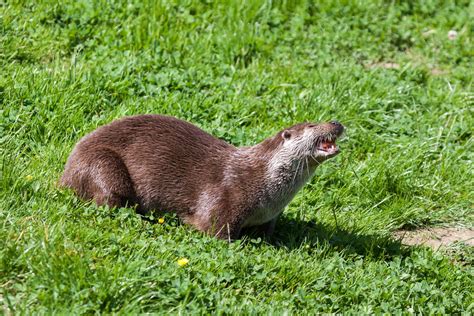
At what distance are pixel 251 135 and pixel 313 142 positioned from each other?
3.64 feet

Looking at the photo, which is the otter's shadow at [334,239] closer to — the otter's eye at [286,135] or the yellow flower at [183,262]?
the otter's eye at [286,135]

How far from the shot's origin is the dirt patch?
6004mm

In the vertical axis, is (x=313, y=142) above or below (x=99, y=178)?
above

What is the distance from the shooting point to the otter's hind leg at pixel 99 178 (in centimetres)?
523

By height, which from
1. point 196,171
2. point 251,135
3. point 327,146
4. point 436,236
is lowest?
point 436,236

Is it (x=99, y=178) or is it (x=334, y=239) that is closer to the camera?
(x=99, y=178)

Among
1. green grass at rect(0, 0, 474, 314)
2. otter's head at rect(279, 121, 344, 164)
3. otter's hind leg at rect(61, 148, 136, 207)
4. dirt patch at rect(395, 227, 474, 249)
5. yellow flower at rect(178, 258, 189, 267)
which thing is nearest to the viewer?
green grass at rect(0, 0, 474, 314)

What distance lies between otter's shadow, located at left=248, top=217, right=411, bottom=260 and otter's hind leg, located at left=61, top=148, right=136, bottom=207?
2.82ft

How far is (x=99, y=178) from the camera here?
5.23 meters

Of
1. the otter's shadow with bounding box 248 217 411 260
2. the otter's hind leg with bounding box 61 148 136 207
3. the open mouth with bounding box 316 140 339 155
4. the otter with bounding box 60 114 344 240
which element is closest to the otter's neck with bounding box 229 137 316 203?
the otter with bounding box 60 114 344 240

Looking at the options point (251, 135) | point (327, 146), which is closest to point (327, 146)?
point (327, 146)

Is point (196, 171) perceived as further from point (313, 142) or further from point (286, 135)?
point (313, 142)

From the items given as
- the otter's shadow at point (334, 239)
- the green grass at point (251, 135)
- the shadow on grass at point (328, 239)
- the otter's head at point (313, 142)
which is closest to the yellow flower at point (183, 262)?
the green grass at point (251, 135)

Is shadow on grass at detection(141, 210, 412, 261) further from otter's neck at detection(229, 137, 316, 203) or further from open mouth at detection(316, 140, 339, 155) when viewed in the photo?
open mouth at detection(316, 140, 339, 155)
